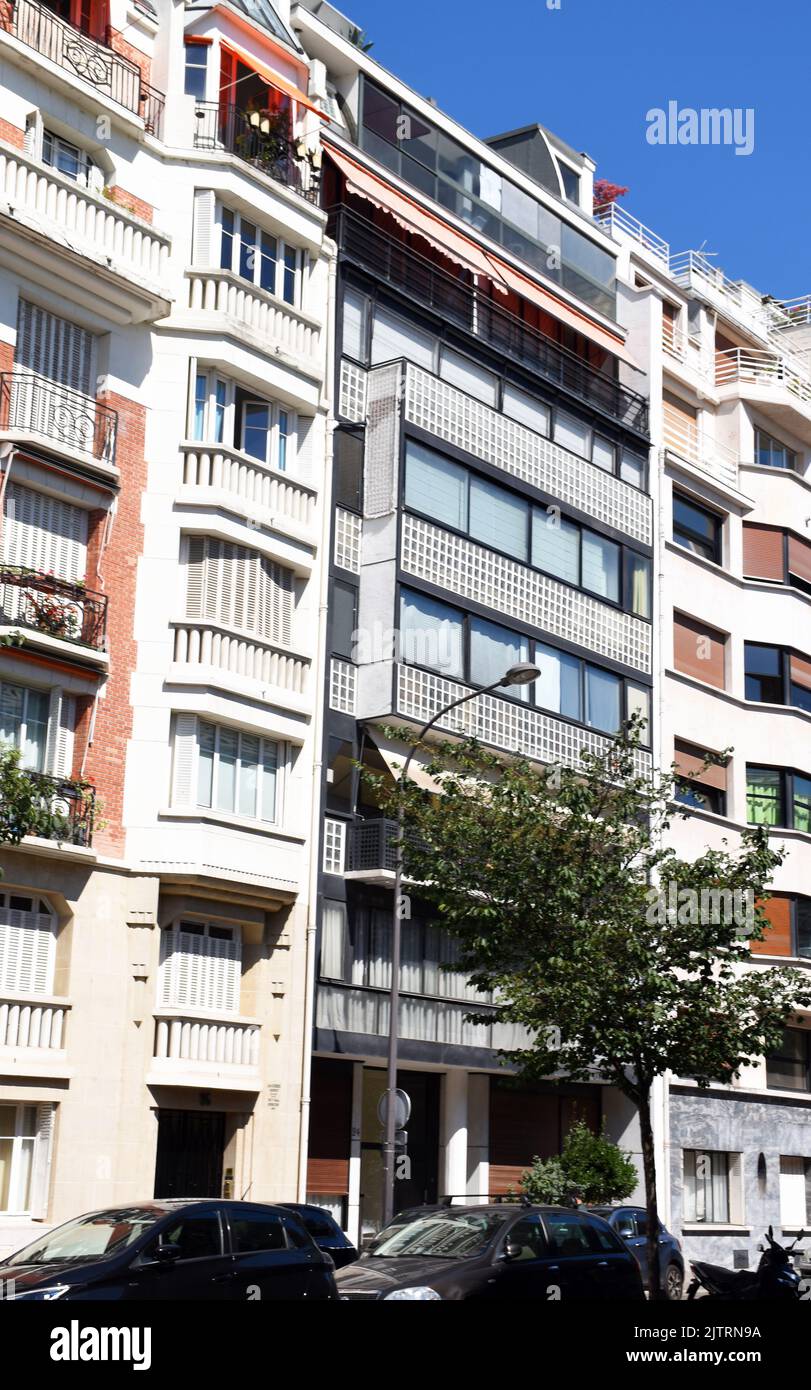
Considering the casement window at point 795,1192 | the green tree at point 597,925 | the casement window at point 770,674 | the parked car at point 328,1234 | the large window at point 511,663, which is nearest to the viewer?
the parked car at point 328,1234

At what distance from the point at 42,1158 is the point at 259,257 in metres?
15.6

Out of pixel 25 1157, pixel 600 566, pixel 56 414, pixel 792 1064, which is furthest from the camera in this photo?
pixel 792 1064

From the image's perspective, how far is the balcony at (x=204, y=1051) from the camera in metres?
26.7

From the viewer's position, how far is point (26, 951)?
Result: 25422mm

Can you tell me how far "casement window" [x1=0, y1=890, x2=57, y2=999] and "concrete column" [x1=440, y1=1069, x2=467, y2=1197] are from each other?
11227 millimetres

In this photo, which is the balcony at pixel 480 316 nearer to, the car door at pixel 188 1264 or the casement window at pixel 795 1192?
the casement window at pixel 795 1192

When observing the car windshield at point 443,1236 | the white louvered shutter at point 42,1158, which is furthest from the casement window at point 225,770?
the car windshield at point 443,1236

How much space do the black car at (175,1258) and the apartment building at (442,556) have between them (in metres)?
12.9

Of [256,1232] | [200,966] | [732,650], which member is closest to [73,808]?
[200,966]

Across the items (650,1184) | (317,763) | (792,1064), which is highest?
(317,763)

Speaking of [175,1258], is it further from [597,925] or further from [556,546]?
[556,546]

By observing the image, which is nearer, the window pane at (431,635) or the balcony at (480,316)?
the window pane at (431,635)

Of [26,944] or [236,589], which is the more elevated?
[236,589]

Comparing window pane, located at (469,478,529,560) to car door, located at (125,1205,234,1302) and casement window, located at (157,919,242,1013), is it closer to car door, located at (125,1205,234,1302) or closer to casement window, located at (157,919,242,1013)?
casement window, located at (157,919,242,1013)
